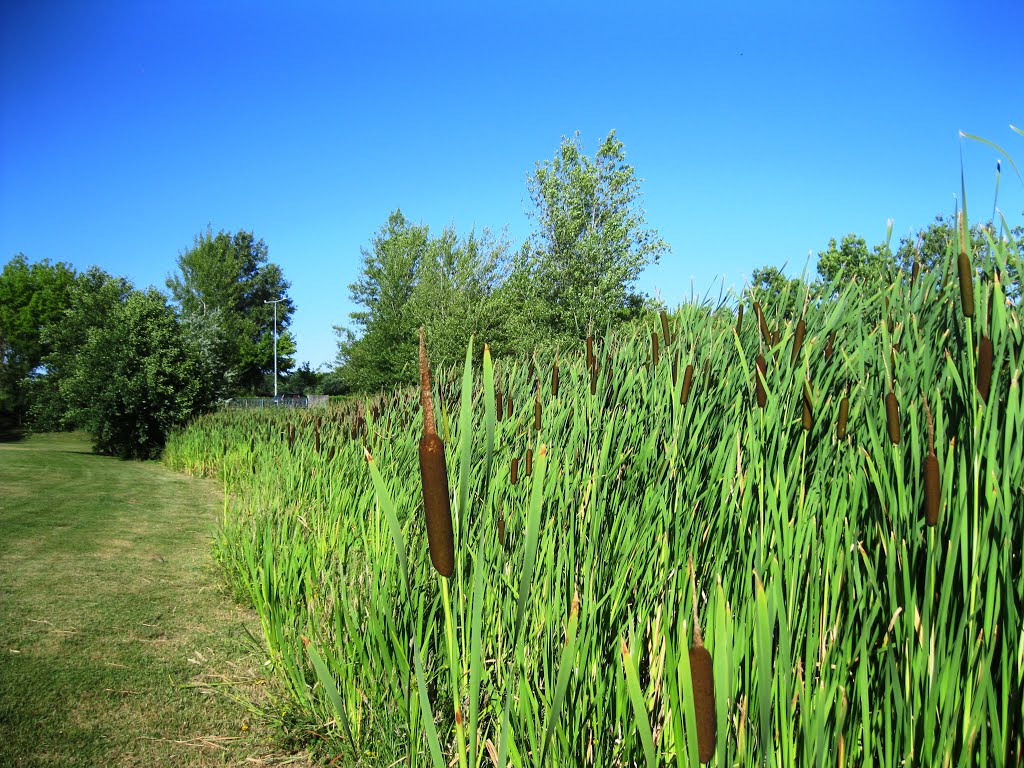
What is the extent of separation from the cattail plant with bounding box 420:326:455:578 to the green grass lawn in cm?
255

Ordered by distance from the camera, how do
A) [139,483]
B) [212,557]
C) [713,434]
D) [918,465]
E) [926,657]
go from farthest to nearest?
[139,483] < [212,557] < [713,434] < [918,465] < [926,657]

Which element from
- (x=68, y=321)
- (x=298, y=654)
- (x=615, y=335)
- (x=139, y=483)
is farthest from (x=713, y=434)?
(x=68, y=321)

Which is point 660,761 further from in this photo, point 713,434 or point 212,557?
point 212,557

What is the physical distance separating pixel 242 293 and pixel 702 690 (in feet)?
218

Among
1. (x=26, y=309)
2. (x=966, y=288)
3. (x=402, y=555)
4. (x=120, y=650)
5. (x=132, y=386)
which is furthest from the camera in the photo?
(x=26, y=309)

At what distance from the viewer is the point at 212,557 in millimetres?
5801

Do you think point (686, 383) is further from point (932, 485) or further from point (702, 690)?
point (702, 690)

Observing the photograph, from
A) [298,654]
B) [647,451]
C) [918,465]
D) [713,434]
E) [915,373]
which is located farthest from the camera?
[298,654]

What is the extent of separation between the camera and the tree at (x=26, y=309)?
37688mm

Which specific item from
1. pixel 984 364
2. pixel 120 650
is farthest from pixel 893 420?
pixel 120 650

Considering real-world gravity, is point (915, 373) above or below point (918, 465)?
above

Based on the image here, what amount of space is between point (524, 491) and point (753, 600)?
0.99 metres

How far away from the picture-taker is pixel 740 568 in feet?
4.79

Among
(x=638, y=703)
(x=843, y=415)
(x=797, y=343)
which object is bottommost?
(x=638, y=703)
